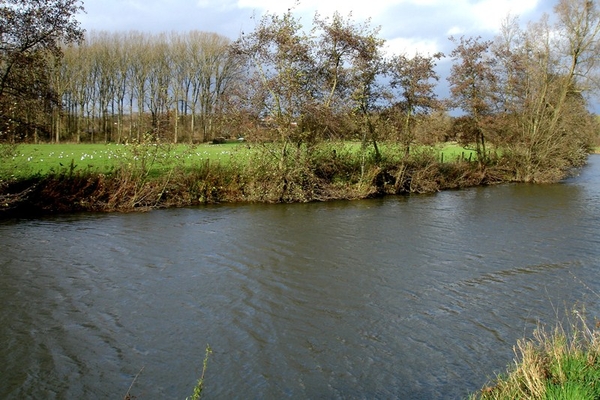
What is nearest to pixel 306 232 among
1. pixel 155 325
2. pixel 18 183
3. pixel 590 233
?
pixel 155 325

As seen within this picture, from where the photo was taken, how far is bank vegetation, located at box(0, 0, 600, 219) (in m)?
18.1

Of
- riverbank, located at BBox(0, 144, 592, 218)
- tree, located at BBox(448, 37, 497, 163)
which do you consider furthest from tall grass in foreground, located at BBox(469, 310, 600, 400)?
tree, located at BBox(448, 37, 497, 163)

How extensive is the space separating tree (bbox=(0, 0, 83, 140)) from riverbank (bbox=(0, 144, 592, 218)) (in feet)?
8.92

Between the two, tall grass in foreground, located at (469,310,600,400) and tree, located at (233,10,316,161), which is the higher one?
tree, located at (233,10,316,161)

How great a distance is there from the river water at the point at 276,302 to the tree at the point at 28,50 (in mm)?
4156

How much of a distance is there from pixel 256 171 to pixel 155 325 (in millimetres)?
14486

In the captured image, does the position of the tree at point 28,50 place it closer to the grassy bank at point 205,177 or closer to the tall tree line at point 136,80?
the grassy bank at point 205,177

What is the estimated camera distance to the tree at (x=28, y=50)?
54.3 feet

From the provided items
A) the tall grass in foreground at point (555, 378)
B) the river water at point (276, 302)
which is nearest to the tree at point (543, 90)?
the river water at point (276, 302)

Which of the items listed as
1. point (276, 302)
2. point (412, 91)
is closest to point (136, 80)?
point (412, 91)

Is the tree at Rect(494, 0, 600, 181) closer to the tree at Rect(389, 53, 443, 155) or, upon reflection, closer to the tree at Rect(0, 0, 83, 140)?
the tree at Rect(389, 53, 443, 155)

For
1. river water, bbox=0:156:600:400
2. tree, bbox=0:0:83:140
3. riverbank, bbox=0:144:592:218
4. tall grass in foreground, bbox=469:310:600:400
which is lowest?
river water, bbox=0:156:600:400

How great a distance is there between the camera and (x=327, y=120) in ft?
74.4

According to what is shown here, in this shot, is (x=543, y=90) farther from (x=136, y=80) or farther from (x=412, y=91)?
(x=136, y=80)
